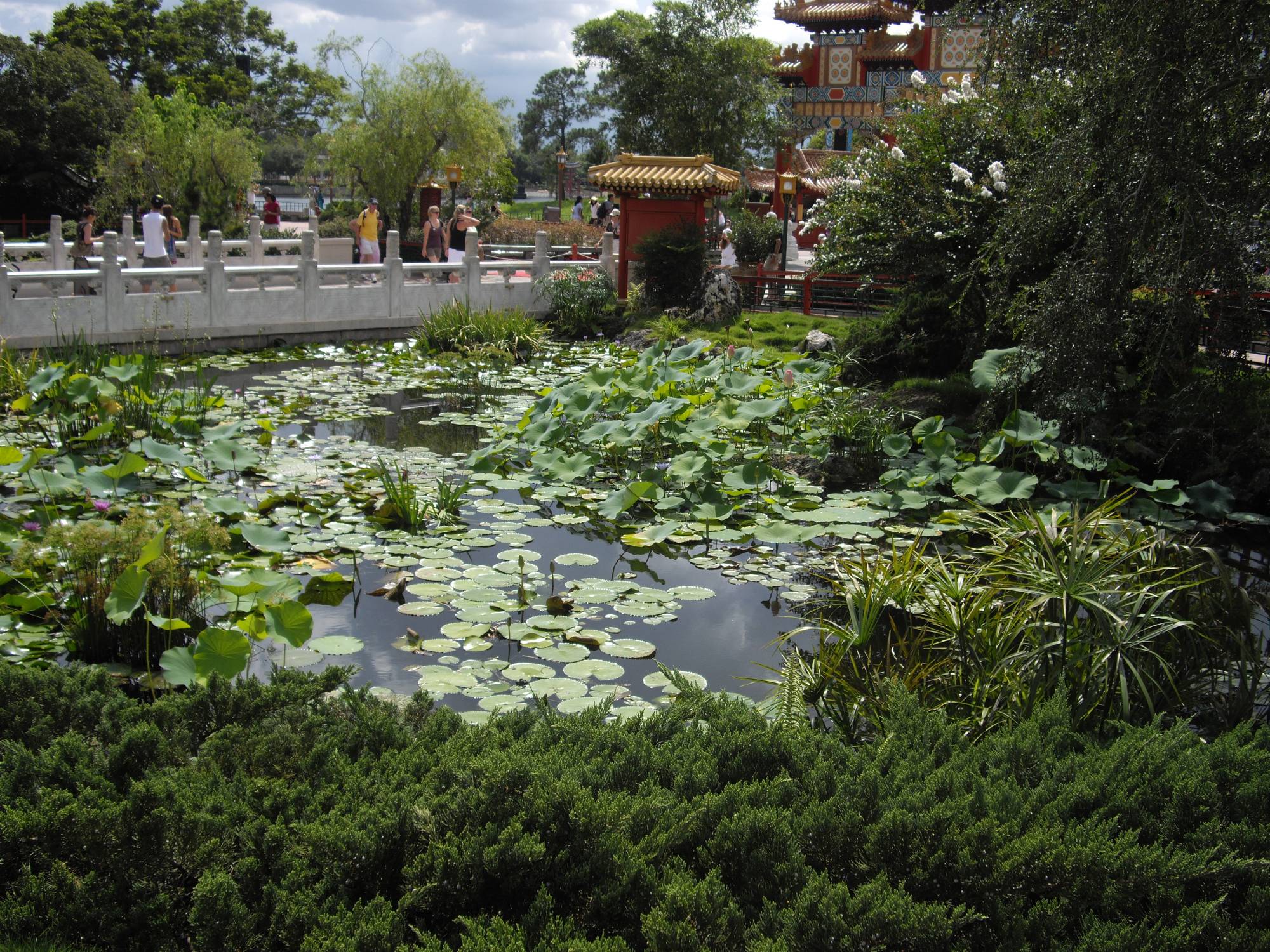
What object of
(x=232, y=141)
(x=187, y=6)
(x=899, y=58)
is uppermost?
(x=187, y=6)

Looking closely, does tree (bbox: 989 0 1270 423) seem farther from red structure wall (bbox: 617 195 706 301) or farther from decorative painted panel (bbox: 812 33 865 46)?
decorative painted panel (bbox: 812 33 865 46)

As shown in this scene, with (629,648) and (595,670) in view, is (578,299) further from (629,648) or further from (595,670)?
(595,670)

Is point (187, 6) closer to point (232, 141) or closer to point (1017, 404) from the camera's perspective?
point (232, 141)

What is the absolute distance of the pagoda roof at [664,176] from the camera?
613 inches

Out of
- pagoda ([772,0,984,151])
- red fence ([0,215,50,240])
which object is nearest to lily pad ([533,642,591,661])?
red fence ([0,215,50,240])

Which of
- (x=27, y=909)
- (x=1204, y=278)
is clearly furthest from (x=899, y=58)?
(x=27, y=909)

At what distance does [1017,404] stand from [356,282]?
9.88 meters

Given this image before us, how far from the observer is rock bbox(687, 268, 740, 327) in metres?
14.7

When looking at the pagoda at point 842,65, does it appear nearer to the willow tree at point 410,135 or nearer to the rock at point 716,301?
the willow tree at point 410,135

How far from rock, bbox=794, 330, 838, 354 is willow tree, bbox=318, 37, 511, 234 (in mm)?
14372

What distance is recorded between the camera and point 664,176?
15.7 m

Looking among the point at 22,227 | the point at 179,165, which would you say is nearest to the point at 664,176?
the point at 179,165

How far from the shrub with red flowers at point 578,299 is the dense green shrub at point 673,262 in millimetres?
767

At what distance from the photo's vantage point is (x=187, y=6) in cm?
3506
